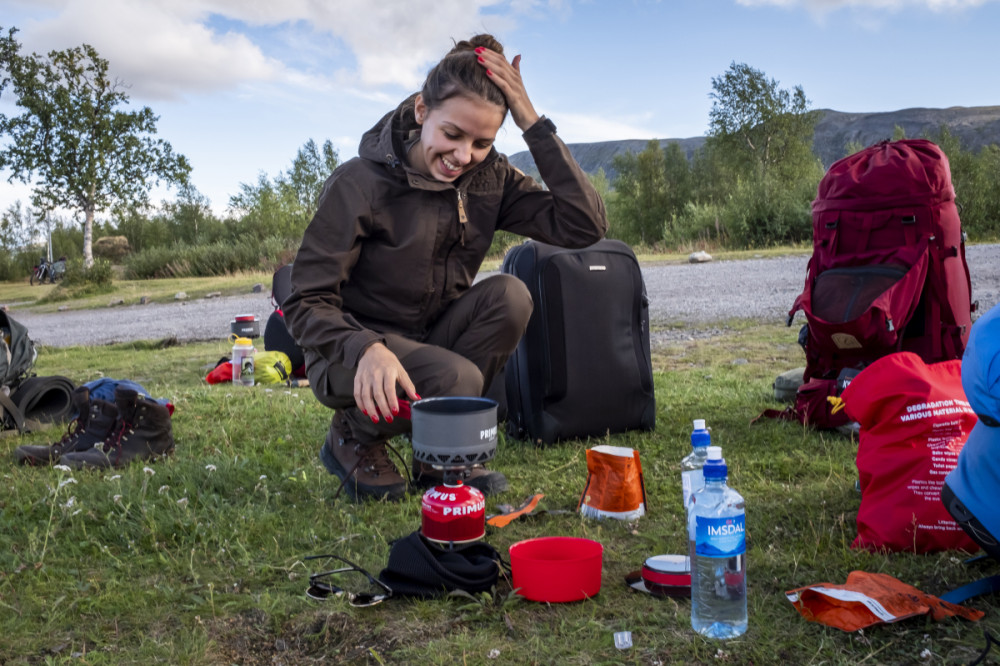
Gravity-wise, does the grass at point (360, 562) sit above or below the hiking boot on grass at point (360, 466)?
below

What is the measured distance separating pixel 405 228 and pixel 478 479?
977mm

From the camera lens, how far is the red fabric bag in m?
2.34

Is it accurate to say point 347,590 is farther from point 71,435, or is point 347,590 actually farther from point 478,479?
point 71,435

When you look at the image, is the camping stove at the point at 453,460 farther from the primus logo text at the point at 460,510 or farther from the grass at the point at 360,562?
the grass at the point at 360,562

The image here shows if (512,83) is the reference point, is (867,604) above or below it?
below

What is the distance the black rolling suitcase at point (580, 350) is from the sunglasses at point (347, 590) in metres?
1.58

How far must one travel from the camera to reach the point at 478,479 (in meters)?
3.16

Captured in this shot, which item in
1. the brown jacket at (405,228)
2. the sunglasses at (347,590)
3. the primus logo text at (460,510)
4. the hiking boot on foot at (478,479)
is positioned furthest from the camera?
the hiking boot on foot at (478,479)

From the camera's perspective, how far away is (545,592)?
2.17 meters

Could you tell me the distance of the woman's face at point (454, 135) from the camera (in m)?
2.78

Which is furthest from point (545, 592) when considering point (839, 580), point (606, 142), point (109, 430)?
point (606, 142)

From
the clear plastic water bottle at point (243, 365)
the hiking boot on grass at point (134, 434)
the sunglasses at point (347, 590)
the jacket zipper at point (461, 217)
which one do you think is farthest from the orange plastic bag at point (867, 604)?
the clear plastic water bottle at point (243, 365)

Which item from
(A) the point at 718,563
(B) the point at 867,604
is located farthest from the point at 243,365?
(B) the point at 867,604

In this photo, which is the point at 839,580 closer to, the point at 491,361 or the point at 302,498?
the point at 491,361
